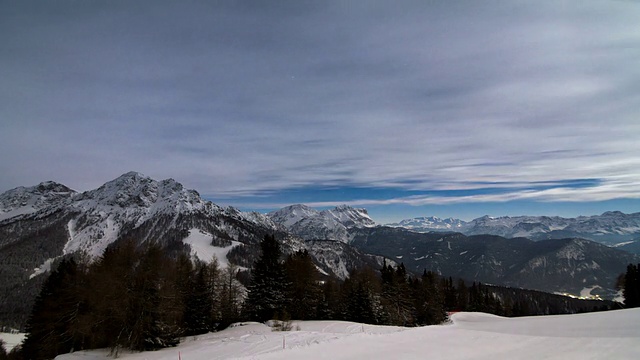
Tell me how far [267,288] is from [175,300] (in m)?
12.4

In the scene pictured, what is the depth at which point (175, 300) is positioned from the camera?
1173 inches

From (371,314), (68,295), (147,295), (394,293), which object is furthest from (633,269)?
(68,295)

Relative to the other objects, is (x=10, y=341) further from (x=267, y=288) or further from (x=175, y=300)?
(x=175, y=300)

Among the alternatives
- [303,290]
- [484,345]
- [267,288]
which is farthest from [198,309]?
[484,345]

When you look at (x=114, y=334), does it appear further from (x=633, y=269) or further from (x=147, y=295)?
(x=633, y=269)

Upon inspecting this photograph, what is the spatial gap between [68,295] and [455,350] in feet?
124

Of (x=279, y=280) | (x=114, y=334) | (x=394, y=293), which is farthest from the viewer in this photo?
(x=394, y=293)

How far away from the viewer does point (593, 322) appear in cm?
1938

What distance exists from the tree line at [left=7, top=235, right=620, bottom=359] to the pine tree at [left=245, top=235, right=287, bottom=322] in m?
0.13

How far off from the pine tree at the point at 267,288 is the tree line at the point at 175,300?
126mm

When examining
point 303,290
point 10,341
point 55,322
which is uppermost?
point 303,290

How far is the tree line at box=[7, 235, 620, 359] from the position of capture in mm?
26328

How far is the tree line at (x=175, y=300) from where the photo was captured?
2633 centimetres

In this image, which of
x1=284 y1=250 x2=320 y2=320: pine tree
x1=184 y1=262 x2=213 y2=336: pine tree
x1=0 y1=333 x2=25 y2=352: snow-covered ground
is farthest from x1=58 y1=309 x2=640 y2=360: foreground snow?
x1=0 y1=333 x2=25 y2=352: snow-covered ground
